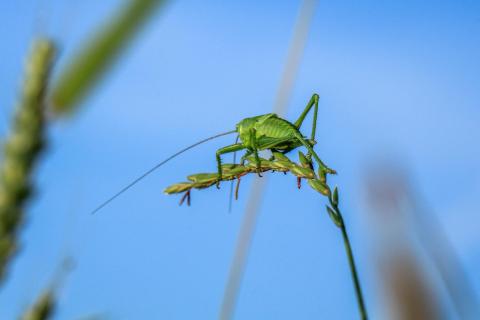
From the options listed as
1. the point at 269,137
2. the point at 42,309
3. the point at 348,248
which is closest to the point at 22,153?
the point at 42,309

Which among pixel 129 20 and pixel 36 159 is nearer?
pixel 129 20

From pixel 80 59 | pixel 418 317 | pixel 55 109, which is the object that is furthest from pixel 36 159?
pixel 418 317

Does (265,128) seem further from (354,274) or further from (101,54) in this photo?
(101,54)

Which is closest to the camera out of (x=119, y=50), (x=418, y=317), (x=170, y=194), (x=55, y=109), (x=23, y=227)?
(x=418, y=317)

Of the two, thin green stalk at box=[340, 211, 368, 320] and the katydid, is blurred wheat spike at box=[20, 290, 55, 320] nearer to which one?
thin green stalk at box=[340, 211, 368, 320]

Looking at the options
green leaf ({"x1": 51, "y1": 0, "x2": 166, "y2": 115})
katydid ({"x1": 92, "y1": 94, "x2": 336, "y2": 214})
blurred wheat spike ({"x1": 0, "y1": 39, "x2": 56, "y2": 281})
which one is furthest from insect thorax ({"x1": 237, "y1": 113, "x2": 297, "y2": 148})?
green leaf ({"x1": 51, "y1": 0, "x2": 166, "y2": 115})

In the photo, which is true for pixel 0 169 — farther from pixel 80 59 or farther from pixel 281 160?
pixel 281 160

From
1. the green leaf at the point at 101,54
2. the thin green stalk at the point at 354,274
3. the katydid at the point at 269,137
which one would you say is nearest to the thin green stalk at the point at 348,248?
the thin green stalk at the point at 354,274
